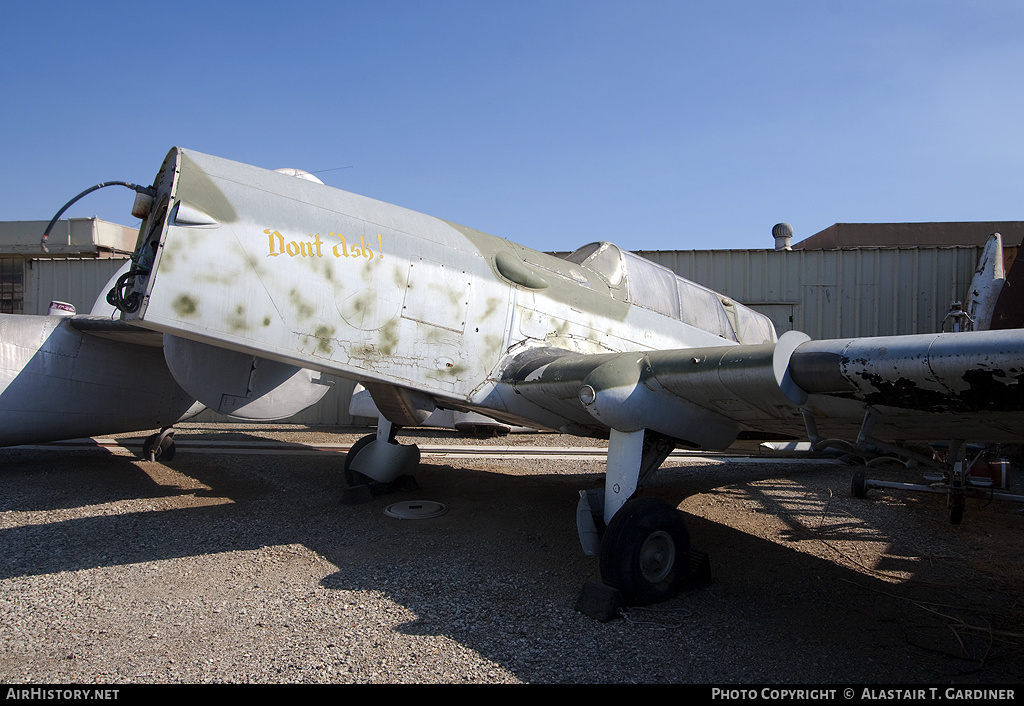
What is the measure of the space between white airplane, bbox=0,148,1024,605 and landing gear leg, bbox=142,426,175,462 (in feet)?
11.7

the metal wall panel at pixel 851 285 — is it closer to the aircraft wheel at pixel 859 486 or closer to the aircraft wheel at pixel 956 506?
the aircraft wheel at pixel 859 486

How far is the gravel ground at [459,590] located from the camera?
3.07m

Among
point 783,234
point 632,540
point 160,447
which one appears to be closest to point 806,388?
point 632,540

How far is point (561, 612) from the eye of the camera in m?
3.77

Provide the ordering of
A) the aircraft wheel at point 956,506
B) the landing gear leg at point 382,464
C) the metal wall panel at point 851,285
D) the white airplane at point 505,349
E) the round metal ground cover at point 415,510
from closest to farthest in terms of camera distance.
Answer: the white airplane at point 505,349 < the round metal ground cover at point 415,510 < the aircraft wheel at point 956,506 < the landing gear leg at point 382,464 < the metal wall panel at point 851,285

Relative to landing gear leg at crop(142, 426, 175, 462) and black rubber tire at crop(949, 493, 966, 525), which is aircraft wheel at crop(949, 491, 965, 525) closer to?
black rubber tire at crop(949, 493, 966, 525)

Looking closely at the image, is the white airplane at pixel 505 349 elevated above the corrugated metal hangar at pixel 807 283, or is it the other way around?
the corrugated metal hangar at pixel 807 283

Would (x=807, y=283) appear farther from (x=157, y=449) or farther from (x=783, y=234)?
(x=157, y=449)

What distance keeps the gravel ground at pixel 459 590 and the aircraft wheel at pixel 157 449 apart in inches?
43.2

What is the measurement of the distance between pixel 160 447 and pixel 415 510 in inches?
185

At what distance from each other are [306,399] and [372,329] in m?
2.96

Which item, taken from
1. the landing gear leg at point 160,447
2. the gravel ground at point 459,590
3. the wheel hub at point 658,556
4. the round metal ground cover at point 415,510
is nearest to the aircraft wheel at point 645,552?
the wheel hub at point 658,556

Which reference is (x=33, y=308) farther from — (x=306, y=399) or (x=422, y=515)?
(x=422, y=515)

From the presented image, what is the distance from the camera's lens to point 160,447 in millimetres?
8648
